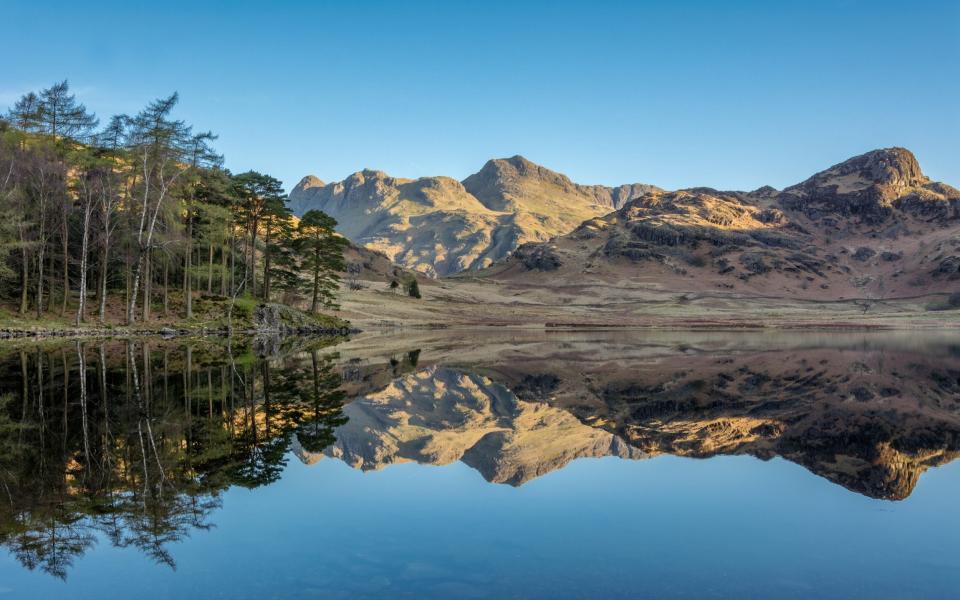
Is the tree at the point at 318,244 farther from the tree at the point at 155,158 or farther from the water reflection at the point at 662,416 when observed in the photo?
the water reflection at the point at 662,416

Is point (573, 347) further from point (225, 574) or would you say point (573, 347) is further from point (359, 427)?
point (225, 574)

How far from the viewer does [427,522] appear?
11914 millimetres

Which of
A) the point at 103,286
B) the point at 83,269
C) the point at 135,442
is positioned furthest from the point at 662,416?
the point at 103,286

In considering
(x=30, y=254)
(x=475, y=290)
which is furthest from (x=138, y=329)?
(x=475, y=290)

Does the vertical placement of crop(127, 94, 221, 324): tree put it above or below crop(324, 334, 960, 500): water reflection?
above

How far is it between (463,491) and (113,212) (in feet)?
196

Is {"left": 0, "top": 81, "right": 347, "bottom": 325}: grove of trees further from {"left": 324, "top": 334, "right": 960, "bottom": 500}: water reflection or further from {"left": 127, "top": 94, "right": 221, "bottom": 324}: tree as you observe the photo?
{"left": 324, "top": 334, "right": 960, "bottom": 500}: water reflection

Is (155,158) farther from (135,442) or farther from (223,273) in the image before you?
(135,442)

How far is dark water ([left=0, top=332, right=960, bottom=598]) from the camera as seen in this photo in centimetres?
940

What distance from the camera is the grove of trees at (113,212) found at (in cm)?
5609

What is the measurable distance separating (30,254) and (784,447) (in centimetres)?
6214

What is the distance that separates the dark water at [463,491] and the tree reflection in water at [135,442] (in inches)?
2.8

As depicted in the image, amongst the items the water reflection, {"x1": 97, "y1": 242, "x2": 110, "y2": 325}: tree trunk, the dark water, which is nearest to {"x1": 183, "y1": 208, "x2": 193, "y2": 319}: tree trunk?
{"x1": 97, "y1": 242, "x2": 110, "y2": 325}: tree trunk

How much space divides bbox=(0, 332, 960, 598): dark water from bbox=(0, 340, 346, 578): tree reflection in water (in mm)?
71
